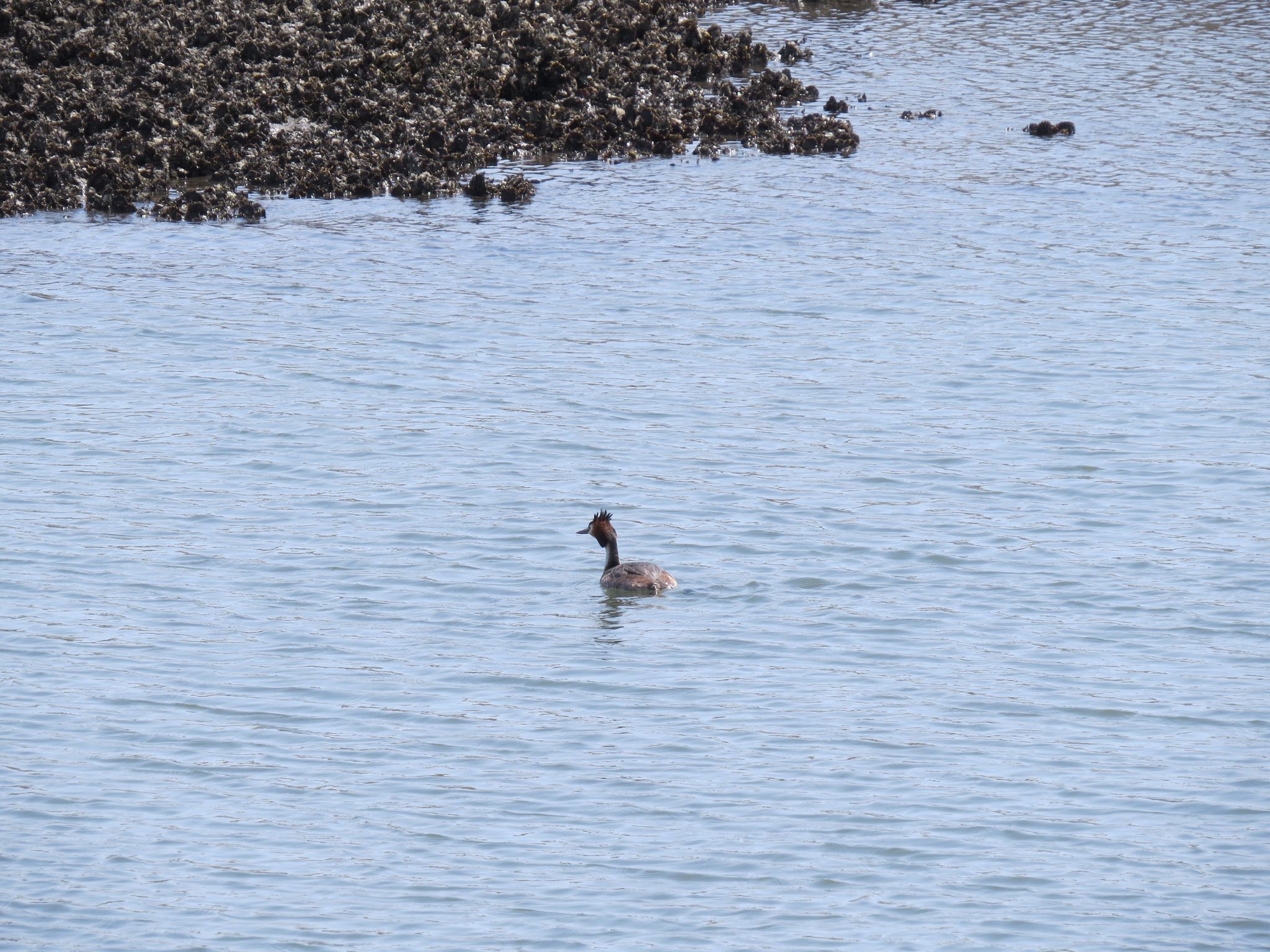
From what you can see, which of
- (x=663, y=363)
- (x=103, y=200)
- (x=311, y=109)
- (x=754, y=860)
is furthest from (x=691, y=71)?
(x=754, y=860)

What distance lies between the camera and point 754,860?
544 inches

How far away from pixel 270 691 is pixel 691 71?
95.5ft

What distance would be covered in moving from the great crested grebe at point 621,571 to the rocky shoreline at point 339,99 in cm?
1652

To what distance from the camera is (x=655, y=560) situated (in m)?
20.2

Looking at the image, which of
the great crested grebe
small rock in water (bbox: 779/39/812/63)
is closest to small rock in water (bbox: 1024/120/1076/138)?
small rock in water (bbox: 779/39/812/63)

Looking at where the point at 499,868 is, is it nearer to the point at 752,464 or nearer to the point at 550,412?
the point at 752,464

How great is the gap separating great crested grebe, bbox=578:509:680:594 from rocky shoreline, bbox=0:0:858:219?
650 inches

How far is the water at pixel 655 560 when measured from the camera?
1365cm

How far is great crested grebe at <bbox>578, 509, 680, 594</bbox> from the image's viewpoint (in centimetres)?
1883

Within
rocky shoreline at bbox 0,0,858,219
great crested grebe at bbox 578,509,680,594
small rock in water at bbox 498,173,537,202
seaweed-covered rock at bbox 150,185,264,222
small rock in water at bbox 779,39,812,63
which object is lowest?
great crested grebe at bbox 578,509,680,594

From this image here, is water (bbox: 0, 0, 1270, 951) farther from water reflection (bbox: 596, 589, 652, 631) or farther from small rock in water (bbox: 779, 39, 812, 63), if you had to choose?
small rock in water (bbox: 779, 39, 812, 63)

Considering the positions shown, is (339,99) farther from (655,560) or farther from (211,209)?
(655,560)

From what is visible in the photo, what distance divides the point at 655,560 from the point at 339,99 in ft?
67.5

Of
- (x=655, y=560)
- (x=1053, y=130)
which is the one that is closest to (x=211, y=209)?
(x=655, y=560)
